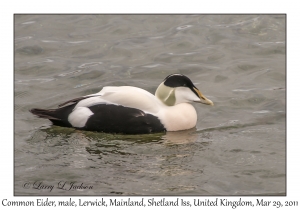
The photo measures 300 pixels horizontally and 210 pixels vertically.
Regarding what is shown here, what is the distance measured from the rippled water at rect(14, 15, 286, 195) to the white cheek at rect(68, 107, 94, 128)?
116 mm

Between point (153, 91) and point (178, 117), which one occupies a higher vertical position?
point (153, 91)

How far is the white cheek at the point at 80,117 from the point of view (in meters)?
7.89

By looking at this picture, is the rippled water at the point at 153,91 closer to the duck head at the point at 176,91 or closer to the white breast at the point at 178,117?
the white breast at the point at 178,117

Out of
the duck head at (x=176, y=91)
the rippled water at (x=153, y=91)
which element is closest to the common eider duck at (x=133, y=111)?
the duck head at (x=176, y=91)

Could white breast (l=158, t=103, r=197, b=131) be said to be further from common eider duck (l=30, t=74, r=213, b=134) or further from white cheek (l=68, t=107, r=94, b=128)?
white cheek (l=68, t=107, r=94, b=128)

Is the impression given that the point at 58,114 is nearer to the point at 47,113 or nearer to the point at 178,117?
the point at 47,113

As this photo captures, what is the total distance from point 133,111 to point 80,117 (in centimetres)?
69

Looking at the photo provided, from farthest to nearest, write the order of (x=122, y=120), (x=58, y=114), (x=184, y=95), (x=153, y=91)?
(x=153, y=91) < (x=184, y=95) < (x=58, y=114) < (x=122, y=120)

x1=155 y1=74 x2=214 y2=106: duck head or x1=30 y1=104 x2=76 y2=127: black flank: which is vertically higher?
x1=155 y1=74 x2=214 y2=106: duck head

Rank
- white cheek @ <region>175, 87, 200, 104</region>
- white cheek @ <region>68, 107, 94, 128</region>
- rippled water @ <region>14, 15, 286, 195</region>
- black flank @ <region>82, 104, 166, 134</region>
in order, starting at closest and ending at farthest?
rippled water @ <region>14, 15, 286, 195</region> < black flank @ <region>82, 104, 166, 134</region> < white cheek @ <region>68, 107, 94, 128</region> < white cheek @ <region>175, 87, 200, 104</region>

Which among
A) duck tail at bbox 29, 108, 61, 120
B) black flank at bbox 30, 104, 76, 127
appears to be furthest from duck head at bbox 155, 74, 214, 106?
duck tail at bbox 29, 108, 61, 120

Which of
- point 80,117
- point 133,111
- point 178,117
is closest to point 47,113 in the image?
point 80,117

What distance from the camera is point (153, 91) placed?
9.52 metres

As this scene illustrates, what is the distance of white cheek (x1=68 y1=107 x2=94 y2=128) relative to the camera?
789 cm
